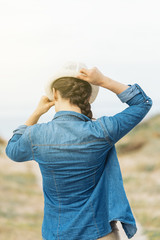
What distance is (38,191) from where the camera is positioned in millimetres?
9805

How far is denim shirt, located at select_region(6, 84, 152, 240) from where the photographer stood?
1.80m

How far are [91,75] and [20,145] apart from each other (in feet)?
1.89

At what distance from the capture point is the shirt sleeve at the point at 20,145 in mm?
1900

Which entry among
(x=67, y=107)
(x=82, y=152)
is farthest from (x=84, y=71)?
(x=82, y=152)

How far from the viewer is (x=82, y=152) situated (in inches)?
71.3

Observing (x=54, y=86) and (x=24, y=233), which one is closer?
(x=54, y=86)

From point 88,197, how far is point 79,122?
1.41 feet

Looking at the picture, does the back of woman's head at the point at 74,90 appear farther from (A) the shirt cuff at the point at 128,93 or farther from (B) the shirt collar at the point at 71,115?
(A) the shirt cuff at the point at 128,93

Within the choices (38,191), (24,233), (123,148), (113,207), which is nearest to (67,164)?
(113,207)

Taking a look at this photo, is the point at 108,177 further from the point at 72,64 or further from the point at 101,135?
the point at 72,64

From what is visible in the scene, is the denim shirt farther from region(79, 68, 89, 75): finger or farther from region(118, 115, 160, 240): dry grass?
region(118, 115, 160, 240): dry grass

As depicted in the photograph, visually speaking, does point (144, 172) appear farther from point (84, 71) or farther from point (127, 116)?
point (84, 71)

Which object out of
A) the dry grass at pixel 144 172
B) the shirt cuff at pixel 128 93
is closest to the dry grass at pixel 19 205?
the dry grass at pixel 144 172

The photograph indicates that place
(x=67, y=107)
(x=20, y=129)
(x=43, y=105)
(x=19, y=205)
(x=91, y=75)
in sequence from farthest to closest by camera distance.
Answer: (x=19, y=205) < (x=43, y=105) < (x=20, y=129) < (x=67, y=107) < (x=91, y=75)
